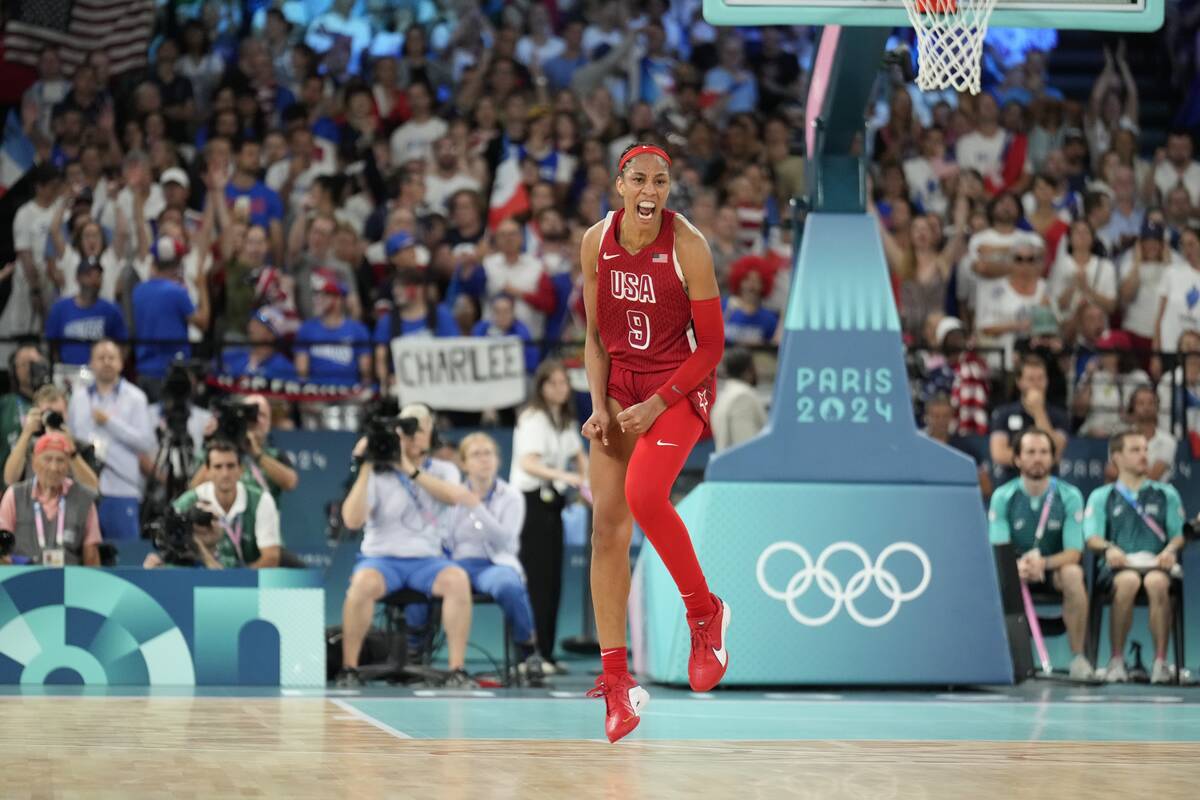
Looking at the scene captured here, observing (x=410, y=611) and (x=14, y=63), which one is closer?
(x=410, y=611)

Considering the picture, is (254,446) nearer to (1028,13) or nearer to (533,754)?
(533,754)

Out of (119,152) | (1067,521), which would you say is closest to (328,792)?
(1067,521)

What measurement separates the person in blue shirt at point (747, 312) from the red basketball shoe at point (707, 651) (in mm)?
7433

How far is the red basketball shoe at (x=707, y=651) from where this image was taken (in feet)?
22.5

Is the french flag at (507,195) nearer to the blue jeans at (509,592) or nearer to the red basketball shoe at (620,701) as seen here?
the blue jeans at (509,592)

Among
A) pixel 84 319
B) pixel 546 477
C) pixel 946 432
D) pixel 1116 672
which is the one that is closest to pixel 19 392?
pixel 84 319

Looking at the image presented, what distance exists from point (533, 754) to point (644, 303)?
1.76 meters

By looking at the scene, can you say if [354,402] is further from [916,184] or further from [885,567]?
[916,184]

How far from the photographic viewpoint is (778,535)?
416 inches

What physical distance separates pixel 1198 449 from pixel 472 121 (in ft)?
23.7

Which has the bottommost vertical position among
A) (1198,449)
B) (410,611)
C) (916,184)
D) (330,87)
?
(410,611)

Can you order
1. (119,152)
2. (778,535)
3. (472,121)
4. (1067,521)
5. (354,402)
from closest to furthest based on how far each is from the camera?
(778,535)
(1067,521)
(354,402)
(119,152)
(472,121)

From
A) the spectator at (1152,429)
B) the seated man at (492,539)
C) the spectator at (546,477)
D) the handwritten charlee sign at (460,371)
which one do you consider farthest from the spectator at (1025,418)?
the seated man at (492,539)

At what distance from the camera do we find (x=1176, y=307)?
1497 cm
